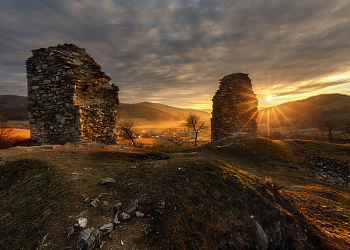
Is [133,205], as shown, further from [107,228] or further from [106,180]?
[106,180]

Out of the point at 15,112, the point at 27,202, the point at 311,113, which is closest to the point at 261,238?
the point at 27,202

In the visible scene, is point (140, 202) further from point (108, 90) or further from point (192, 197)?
point (108, 90)

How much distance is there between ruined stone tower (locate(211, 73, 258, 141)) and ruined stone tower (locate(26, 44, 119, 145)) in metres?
17.2

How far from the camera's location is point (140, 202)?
385cm

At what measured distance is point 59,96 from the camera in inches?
428

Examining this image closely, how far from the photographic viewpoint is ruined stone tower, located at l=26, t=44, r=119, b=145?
10.7m

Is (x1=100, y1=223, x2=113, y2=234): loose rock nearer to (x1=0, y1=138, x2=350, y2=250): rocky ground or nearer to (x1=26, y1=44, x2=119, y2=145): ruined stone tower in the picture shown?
(x1=0, y1=138, x2=350, y2=250): rocky ground

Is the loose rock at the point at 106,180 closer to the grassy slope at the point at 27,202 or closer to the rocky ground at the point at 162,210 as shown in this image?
the rocky ground at the point at 162,210

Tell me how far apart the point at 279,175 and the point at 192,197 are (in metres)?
8.74

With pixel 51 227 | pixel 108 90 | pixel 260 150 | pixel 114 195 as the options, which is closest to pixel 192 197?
A: pixel 114 195

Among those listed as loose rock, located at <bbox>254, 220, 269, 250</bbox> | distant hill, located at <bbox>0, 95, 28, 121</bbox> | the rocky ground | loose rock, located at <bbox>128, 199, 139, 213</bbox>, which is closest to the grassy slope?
the rocky ground

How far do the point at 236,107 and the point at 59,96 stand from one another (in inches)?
816

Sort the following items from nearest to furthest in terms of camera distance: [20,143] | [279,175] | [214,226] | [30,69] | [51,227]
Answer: [51,227] < [214,226] < [279,175] < [30,69] < [20,143]

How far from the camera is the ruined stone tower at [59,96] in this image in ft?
35.2
